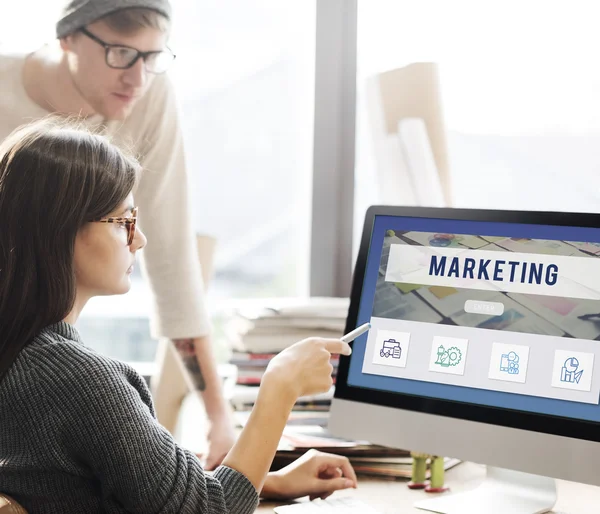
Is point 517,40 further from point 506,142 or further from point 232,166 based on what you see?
point 232,166

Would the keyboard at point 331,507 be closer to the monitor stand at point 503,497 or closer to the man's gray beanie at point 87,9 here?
the monitor stand at point 503,497

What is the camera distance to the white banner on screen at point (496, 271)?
3.71 feet

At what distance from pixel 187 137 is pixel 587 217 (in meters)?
1.25

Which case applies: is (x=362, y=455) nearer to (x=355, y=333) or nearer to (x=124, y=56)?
(x=355, y=333)

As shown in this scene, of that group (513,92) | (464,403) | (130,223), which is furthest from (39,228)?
(513,92)

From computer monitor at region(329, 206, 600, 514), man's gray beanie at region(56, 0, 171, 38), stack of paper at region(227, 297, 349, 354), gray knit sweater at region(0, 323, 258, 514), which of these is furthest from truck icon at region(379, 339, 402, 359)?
man's gray beanie at region(56, 0, 171, 38)

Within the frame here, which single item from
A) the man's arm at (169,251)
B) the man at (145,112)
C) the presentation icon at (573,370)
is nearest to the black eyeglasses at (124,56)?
the man at (145,112)

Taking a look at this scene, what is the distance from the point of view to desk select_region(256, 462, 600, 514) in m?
1.20

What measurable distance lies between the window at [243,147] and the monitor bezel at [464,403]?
2.71ft

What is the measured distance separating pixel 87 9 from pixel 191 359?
737 millimetres

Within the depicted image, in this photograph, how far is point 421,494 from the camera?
1.27 metres

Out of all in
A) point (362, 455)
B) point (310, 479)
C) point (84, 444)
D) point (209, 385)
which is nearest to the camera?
point (84, 444)

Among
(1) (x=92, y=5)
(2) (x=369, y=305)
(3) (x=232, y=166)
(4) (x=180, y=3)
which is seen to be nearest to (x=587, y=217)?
(2) (x=369, y=305)

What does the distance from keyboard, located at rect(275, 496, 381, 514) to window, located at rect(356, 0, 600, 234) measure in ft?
2.69
